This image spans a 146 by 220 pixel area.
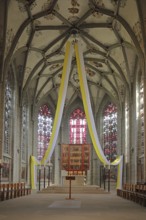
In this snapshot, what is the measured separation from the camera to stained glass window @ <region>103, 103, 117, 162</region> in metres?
37.6

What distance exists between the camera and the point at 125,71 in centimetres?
3064

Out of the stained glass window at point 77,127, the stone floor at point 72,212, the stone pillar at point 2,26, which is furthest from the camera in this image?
the stained glass window at point 77,127

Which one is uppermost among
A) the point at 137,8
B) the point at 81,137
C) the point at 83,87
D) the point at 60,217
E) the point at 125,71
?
the point at 137,8

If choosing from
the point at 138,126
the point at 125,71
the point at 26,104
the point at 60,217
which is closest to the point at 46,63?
the point at 26,104

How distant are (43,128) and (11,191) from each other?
18.9 m

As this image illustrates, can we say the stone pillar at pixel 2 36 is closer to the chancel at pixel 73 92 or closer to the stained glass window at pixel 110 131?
the chancel at pixel 73 92

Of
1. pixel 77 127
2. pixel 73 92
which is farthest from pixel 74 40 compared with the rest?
pixel 77 127

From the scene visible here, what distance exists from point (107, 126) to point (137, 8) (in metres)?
18.3

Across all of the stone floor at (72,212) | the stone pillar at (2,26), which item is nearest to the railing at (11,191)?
the stone floor at (72,212)

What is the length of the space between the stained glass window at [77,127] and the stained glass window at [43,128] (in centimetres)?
251

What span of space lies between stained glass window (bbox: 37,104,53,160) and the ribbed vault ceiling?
95.0 inches

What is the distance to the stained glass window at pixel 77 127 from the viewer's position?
4056 cm

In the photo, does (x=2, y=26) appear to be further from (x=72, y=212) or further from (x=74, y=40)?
(x=72, y=212)

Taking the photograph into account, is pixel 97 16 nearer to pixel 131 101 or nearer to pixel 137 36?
pixel 137 36
